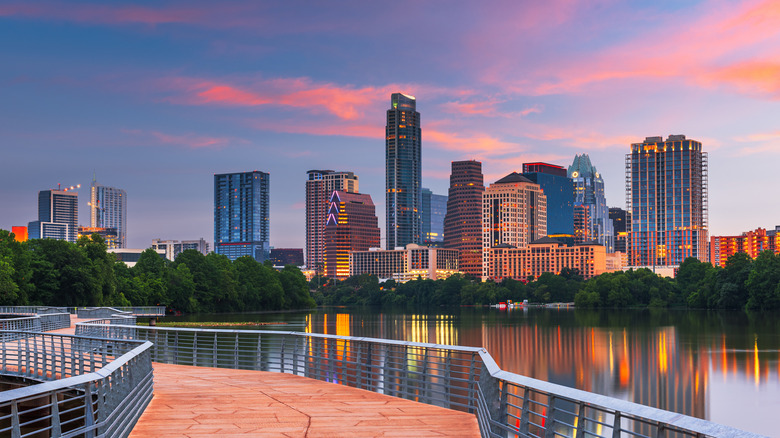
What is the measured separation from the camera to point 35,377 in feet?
86.3

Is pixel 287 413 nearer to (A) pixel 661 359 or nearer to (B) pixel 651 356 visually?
(A) pixel 661 359

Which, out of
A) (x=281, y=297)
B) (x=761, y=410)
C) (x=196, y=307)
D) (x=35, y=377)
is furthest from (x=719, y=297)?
(x=35, y=377)

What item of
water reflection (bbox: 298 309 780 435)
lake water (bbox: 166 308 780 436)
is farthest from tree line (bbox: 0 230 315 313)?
water reflection (bbox: 298 309 780 435)

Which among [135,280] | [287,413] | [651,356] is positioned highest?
[287,413]

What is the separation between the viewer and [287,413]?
15617mm

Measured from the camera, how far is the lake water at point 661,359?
51.6m

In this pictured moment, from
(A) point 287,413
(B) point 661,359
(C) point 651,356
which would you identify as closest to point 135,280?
(C) point 651,356

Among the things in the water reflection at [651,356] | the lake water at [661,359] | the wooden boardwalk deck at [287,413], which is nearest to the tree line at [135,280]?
the lake water at [661,359]

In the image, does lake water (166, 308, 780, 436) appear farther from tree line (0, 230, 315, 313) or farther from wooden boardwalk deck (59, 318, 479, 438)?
wooden boardwalk deck (59, 318, 479, 438)

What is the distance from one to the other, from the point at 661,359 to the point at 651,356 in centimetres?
276

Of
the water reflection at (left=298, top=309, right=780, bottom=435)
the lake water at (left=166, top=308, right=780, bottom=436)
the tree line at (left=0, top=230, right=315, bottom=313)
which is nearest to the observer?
the lake water at (left=166, top=308, right=780, bottom=436)

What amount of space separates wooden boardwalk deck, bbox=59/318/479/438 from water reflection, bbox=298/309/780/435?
1237 inches

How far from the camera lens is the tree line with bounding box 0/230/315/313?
332ft

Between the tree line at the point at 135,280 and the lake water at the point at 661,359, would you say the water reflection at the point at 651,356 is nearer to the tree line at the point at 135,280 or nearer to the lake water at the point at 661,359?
A: the lake water at the point at 661,359
